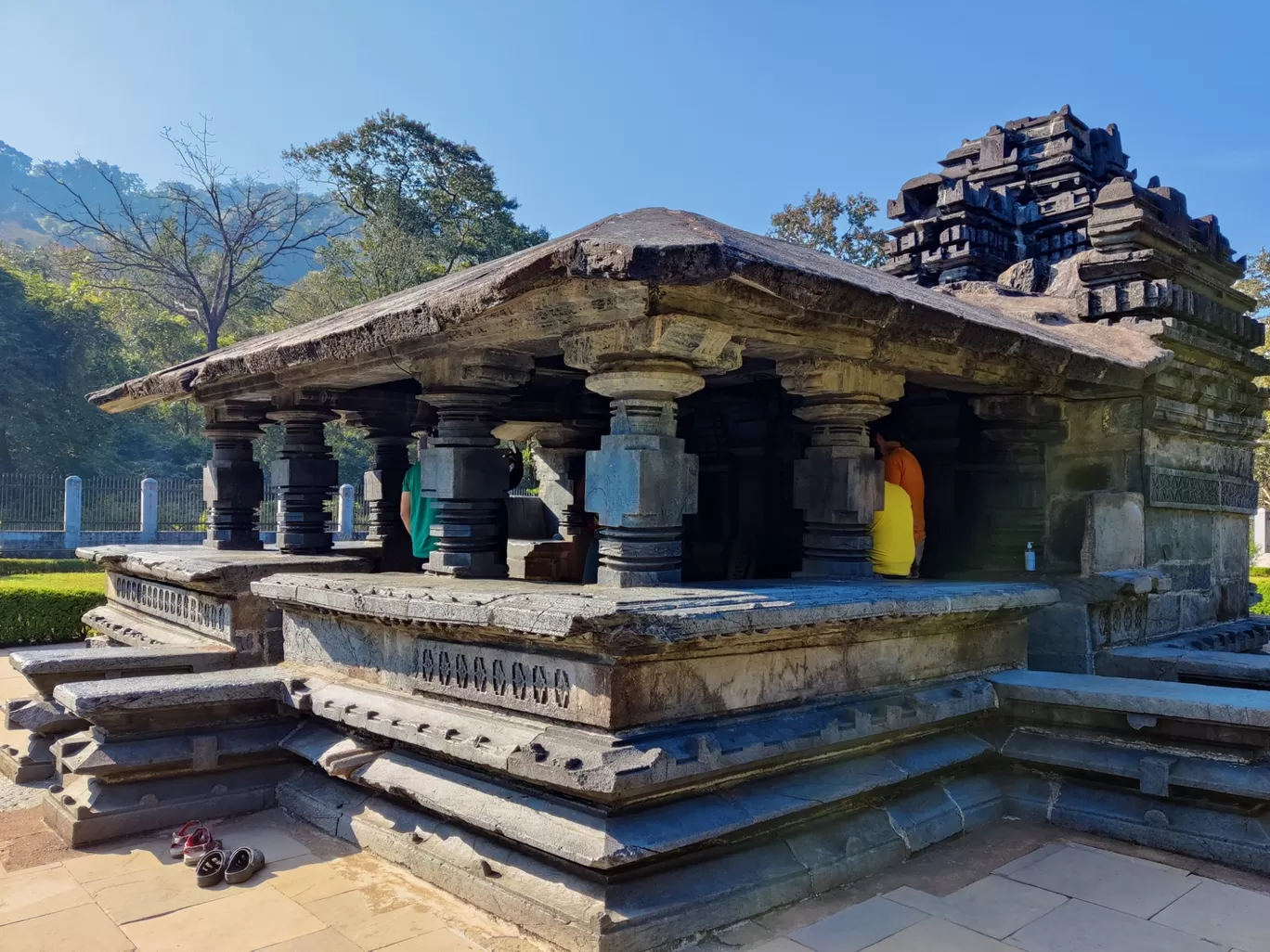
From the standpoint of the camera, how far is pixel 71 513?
1758cm

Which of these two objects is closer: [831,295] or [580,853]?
[580,853]

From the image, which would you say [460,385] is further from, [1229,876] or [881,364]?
[1229,876]

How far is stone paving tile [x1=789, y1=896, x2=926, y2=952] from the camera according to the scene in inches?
122

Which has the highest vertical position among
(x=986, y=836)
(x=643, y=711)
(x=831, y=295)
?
(x=831, y=295)

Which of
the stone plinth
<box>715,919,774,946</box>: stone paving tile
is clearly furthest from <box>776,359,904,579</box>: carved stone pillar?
<box>715,919,774,946</box>: stone paving tile

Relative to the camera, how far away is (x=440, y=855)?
3.61m

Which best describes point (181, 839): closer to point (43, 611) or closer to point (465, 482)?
point (465, 482)

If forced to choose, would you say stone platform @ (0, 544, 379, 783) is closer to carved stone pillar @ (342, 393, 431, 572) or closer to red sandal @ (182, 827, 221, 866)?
carved stone pillar @ (342, 393, 431, 572)

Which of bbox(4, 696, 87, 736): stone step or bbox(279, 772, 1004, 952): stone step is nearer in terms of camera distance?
bbox(279, 772, 1004, 952): stone step

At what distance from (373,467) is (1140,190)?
6.53 m

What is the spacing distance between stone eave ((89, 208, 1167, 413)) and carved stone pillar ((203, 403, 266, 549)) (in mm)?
840

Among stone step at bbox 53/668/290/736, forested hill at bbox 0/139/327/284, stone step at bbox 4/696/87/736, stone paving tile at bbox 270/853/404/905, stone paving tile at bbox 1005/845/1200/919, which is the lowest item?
stone paving tile at bbox 1005/845/1200/919

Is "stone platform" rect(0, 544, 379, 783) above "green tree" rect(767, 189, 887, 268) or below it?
below

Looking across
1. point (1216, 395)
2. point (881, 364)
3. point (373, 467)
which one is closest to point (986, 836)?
point (881, 364)
